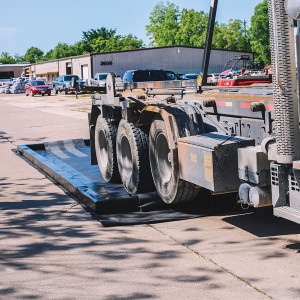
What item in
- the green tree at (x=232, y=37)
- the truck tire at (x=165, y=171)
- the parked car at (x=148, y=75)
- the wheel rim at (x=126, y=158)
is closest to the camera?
the truck tire at (x=165, y=171)

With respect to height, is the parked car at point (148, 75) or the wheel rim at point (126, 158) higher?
the parked car at point (148, 75)

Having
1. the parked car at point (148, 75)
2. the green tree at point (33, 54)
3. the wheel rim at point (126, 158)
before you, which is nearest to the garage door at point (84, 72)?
the parked car at point (148, 75)

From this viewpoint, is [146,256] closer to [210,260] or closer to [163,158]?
[210,260]

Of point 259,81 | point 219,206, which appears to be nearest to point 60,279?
point 219,206

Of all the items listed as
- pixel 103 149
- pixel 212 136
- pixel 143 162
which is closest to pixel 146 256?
pixel 212 136

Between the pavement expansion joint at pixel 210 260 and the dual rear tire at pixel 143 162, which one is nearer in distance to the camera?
the pavement expansion joint at pixel 210 260

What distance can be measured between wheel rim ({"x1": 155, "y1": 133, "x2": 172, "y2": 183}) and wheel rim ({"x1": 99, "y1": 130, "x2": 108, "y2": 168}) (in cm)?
190

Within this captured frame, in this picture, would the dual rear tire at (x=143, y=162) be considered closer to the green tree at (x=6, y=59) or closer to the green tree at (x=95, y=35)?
the green tree at (x=95, y=35)

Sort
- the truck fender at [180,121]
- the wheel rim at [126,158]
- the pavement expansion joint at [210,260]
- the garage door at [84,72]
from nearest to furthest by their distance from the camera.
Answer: the pavement expansion joint at [210,260] < the truck fender at [180,121] < the wheel rim at [126,158] < the garage door at [84,72]

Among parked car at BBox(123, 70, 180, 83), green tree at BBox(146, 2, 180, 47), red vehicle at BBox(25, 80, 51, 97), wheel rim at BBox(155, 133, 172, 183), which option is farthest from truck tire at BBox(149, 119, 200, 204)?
green tree at BBox(146, 2, 180, 47)

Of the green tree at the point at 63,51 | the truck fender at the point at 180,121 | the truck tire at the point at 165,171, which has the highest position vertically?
the green tree at the point at 63,51

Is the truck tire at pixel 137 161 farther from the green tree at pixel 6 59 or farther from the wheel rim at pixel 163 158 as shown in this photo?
the green tree at pixel 6 59

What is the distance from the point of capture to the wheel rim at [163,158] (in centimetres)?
707

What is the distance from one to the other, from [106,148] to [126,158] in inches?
36.5
